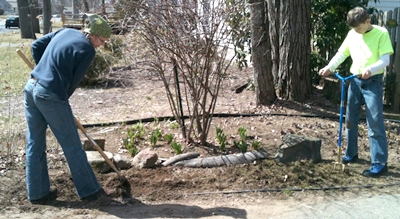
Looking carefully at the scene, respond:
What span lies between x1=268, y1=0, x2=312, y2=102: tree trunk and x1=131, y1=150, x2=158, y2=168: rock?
3605mm

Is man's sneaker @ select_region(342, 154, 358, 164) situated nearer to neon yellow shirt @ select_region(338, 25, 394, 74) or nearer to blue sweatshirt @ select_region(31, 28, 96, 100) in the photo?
neon yellow shirt @ select_region(338, 25, 394, 74)

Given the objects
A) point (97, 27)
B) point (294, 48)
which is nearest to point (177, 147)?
point (97, 27)

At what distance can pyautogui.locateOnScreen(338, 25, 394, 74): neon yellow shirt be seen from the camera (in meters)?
5.44

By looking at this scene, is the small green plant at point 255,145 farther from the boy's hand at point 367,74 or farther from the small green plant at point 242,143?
the boy's hand at point 367,74

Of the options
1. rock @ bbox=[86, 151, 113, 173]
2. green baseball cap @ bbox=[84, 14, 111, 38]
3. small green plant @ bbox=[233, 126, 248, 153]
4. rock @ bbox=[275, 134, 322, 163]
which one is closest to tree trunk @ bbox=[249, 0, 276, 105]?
small green plant @ bbox=[233, 126, 248, 153]

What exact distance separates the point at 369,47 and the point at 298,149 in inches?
56.8

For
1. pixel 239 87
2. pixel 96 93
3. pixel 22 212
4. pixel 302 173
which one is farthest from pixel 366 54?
pixel 96 93

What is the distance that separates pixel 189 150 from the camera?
21.5 ft

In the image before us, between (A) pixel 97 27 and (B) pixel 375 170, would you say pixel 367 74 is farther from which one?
(A) pixel 97 27

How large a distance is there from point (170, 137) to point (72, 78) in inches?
90.2

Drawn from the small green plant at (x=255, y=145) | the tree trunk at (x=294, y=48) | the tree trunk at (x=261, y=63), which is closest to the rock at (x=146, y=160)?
the small green plant at (x=255, y=145)

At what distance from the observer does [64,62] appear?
Answer: 4.58 m

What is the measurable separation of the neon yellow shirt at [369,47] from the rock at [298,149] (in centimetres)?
101

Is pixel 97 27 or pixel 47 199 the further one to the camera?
pixel 47 199
